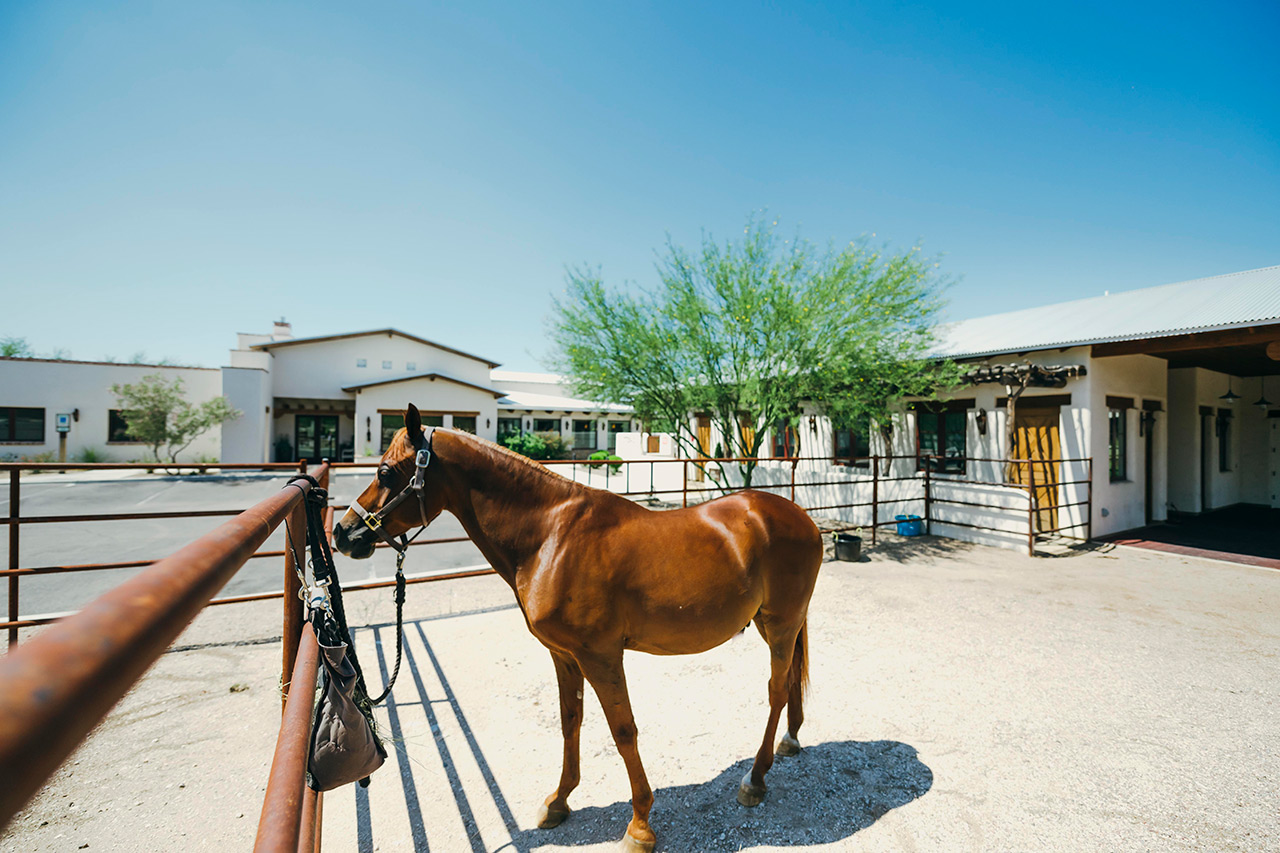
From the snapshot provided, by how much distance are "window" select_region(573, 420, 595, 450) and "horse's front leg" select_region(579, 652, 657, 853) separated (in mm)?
Answer: 27078

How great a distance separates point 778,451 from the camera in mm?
14750

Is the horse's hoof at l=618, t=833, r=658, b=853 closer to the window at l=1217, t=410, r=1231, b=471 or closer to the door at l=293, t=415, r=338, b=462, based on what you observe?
the window at l=1217, t=410, r=1231, b=471

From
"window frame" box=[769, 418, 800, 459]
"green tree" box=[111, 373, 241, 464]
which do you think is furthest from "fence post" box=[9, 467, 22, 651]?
"green tree" box=[111, 373, 241, 464]

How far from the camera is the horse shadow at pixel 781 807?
2.75m

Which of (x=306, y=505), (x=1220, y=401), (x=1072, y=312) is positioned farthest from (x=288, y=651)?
(x=1220, y=401)

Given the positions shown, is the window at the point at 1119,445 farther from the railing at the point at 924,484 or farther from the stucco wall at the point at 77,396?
the stucco wall at the point at 77,396

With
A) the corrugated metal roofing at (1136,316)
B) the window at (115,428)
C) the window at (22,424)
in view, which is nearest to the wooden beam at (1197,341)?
the corrugated metal roofing at (1136,316)

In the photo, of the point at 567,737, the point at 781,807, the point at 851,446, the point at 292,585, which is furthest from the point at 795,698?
the point at 851,446

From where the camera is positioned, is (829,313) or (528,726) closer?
(528,726)

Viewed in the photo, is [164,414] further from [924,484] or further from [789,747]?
[924,484]

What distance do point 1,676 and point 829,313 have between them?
905cm

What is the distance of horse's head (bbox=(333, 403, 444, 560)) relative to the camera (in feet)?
8.07

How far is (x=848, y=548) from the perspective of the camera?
7980 millimetres

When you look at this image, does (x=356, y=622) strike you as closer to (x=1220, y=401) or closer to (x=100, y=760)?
(x=100, y=760)
